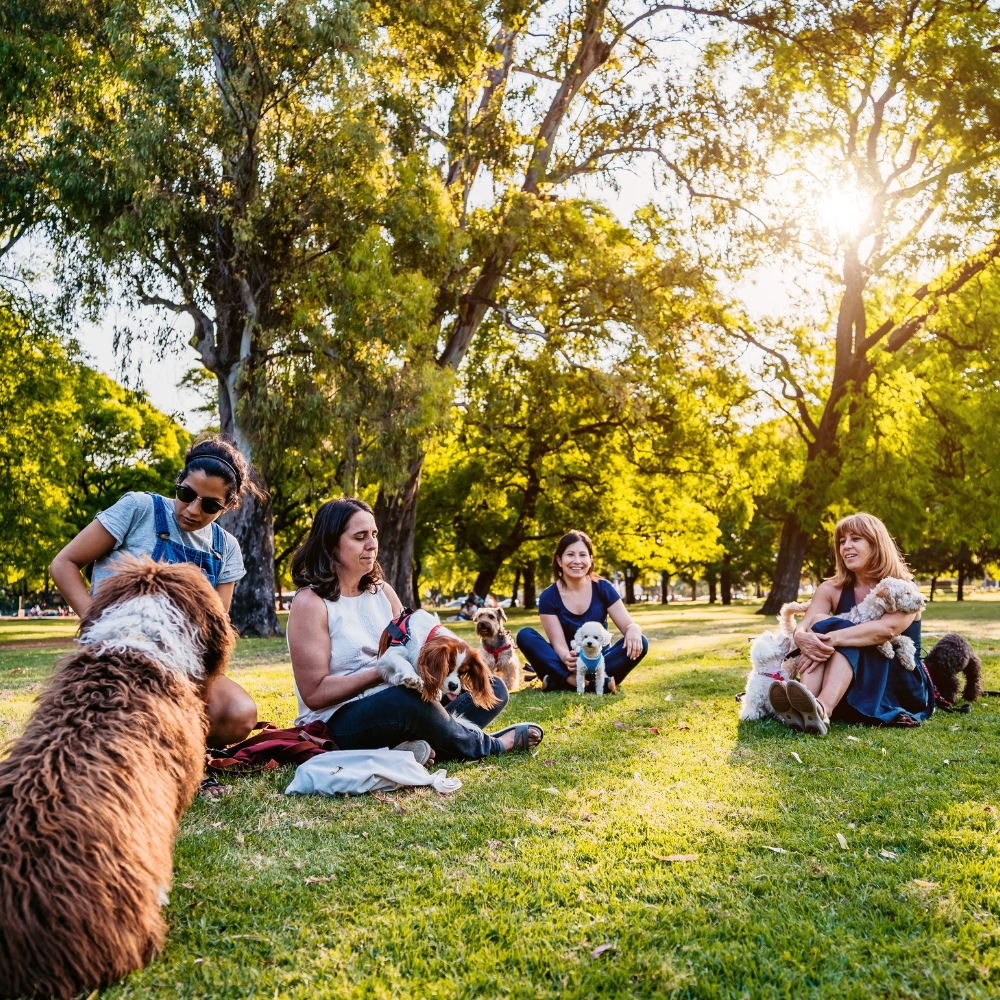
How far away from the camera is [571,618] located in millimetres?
8945

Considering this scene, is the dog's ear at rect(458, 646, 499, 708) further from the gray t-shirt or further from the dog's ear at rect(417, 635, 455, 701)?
the gray t-shirt

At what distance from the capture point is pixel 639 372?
20062mm

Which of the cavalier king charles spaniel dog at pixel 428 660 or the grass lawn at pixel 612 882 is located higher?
the cavalier king charles spaniel dog at pixel 428 660

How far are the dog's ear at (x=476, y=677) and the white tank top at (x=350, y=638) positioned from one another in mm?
497

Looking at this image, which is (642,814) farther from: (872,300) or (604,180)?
(872,300)

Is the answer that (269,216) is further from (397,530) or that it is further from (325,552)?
(325,552)

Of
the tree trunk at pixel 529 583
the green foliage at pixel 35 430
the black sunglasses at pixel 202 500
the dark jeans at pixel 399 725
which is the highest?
the green foliage at pixel 35 430

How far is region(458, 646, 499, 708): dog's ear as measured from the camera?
4828 millimetres

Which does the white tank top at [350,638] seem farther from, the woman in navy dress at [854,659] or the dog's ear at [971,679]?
the dog's ear at [971,679]

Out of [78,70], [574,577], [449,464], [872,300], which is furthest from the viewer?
[449,464]

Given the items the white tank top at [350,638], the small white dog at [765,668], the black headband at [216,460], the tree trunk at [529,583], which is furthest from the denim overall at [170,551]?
the tree trunk at [529,583]

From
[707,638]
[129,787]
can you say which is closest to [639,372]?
[707,638]

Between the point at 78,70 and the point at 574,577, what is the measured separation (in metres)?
13.4

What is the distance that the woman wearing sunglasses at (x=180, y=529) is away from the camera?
4.66 m
